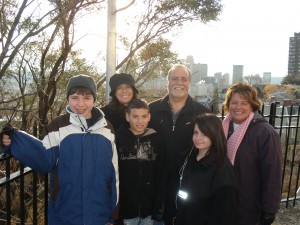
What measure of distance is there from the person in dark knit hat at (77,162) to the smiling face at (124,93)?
83 cm

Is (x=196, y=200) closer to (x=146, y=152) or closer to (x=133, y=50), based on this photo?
(x=146, y=152)

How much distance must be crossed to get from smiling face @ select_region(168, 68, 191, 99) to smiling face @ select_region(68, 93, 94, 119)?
3.44 feet

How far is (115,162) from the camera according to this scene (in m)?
2.37

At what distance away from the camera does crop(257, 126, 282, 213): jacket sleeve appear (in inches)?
99.8

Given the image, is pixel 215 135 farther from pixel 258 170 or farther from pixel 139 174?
pixel 139 174

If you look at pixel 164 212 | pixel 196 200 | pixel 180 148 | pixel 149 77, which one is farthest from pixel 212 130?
pixel 149 77

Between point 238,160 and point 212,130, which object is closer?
point 212,130

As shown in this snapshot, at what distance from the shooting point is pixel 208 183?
221 centimetres

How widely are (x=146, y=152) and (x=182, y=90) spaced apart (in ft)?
2.60

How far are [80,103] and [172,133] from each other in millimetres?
1083

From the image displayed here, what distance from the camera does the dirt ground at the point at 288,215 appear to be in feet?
13.9

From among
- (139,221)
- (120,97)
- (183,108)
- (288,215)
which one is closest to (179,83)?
(183,108)

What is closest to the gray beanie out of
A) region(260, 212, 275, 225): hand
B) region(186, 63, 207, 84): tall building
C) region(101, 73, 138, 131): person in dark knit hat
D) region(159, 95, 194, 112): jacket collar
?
A: region(101, 73, 138, 131): person in dark knit hat

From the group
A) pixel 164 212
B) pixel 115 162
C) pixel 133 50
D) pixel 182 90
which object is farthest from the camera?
pixel 133 50
